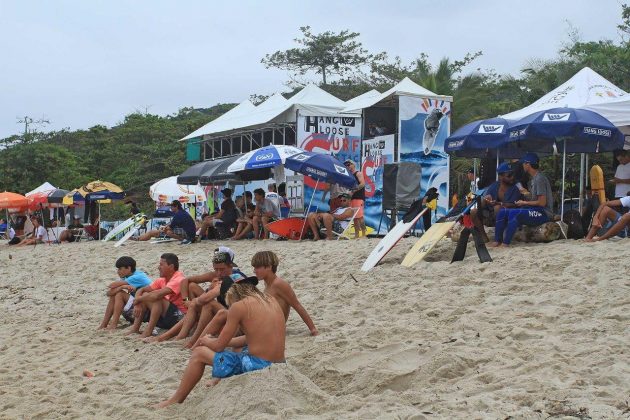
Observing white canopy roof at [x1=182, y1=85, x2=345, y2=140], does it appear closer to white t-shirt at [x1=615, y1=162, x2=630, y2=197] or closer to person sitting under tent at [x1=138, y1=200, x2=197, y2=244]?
person sitting under tent at [x1=138, y1=200, x2=197, y2=244]

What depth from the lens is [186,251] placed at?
14.7 metres

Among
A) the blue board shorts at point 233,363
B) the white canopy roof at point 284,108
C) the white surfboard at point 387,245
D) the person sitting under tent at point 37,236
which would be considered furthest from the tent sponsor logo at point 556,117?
the person sitting under tent at point 37,236

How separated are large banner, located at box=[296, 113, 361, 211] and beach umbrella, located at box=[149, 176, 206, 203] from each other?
4.13 metres

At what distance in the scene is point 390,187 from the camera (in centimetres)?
1448

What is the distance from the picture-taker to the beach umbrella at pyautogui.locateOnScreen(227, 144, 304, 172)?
14.6m

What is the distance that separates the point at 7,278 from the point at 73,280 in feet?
7.22

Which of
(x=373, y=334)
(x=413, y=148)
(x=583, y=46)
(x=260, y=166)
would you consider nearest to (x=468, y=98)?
(x=583, y=46)

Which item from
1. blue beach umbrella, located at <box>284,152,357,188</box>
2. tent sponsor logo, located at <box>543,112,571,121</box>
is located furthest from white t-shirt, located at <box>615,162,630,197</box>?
blue beach umbrella, located at <box>284,152,357,188</box>

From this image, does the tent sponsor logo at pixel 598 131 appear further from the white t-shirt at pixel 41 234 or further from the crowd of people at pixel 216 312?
the white t-shirt at pixel 41 234

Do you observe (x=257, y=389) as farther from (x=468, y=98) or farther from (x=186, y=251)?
(x=468, y=98)

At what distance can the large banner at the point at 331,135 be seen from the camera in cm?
2048

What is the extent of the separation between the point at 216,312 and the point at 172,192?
1571cm

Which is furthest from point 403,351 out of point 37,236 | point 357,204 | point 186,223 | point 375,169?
point 37,236

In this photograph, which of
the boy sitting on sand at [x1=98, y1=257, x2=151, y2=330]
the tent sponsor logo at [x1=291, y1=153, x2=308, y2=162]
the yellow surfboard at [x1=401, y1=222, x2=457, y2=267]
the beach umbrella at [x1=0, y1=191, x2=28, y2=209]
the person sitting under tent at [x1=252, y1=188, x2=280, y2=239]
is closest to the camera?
the boy sitting on sand at [x1=98, y1=257, x2=151, y2=330]
